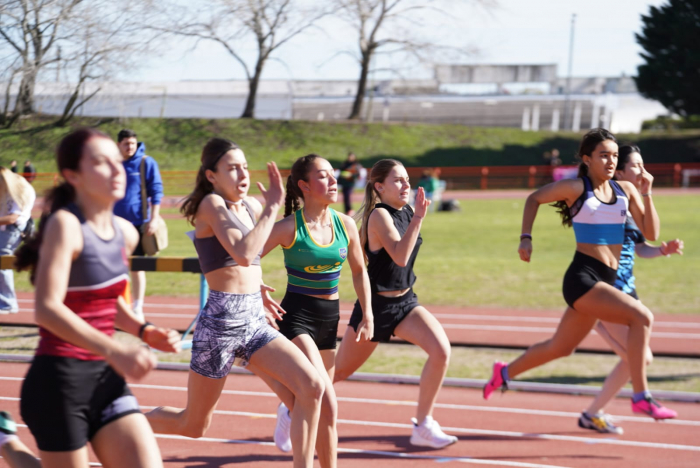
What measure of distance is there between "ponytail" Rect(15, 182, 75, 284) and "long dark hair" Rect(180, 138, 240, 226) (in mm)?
1213

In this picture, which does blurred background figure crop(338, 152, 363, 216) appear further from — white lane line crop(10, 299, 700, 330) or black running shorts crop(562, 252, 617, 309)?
black running shorts crop(562, 252, 617, 309)

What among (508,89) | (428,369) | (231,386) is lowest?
(231,386)

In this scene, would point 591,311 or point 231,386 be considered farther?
point 231,386

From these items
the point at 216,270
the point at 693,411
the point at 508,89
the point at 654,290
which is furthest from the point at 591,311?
the point at 508,89

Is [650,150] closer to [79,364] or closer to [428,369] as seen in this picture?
[428,369]

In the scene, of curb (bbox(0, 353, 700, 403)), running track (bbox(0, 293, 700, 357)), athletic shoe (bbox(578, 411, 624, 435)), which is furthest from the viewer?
running track (bbox(0, 293, 700, 357))

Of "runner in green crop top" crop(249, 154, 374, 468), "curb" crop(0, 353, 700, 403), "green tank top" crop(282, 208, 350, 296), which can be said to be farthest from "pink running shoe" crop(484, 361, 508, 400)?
"green tank top" crop(282, 208, 350, 296)

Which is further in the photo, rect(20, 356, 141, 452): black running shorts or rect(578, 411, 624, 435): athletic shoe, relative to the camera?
rect(578, 411, 624, 435): athletic shoe

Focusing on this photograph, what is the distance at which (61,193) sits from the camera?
3246mm

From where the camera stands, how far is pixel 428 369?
5723 mm

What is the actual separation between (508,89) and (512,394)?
65561mm

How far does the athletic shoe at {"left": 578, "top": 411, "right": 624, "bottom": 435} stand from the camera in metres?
6.35

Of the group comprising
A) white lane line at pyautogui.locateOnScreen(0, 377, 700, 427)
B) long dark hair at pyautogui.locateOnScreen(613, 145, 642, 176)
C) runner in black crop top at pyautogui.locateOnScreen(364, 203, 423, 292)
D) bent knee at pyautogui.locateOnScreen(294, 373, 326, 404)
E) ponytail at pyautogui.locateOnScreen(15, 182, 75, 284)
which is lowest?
white lane line at pyautogui.locateOnScreen(0, 377, 700, 427)

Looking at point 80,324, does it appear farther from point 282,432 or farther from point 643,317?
point 643,317
